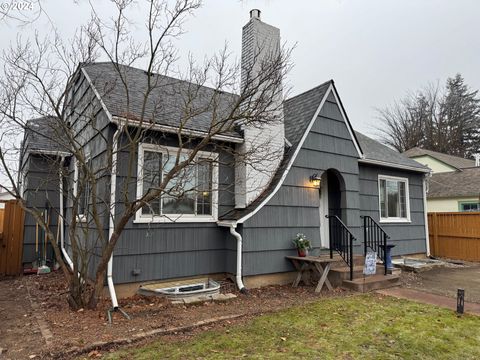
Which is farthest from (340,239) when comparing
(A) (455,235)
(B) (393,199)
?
(A) (455,235)

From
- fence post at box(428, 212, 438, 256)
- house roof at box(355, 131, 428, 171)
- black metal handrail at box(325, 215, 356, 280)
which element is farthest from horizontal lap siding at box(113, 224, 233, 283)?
fence post at box(428, 212, 438, 256)

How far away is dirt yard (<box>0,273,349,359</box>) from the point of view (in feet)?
13.1

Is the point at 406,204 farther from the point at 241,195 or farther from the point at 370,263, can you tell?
the point at 241,195

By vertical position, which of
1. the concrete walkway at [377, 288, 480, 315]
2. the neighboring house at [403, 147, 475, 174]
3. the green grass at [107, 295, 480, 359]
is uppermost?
the neighboring house at [403, 147, 475, 174]

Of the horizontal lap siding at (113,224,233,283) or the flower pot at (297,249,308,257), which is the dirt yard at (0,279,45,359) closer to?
the horizontal lap siding at (113,224,233,283)

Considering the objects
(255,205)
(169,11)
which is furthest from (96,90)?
(255,205)

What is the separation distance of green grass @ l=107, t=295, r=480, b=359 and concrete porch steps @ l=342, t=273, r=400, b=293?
104 centimetres

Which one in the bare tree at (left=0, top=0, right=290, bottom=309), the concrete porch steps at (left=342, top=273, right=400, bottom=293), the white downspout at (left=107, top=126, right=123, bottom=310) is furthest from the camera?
the concrete porch steps at (left=342, top=273, right=400, bottom=293)

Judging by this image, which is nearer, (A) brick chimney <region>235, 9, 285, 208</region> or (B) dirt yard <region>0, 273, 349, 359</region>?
(B) dirt yard <region>0, 273, 349, 359</region>

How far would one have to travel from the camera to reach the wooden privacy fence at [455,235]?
38.3 ft

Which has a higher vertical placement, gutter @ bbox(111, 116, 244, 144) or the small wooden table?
gutter @ bbox(111, 116, 244, 144)

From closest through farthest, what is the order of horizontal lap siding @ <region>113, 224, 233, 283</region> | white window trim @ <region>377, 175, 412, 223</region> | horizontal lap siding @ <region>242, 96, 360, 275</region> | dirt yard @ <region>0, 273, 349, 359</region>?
dirt yard @ <region>0, 273, 349, 359</region>, horizontal lap siding @ <region>113, 224, 233, 283</region>, horizontal lap siding @ <region>242, 96, 360, 275</region>, white window trim @ <region>377, 175, 412, 223</region>

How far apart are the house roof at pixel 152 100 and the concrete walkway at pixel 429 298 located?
4.66 m

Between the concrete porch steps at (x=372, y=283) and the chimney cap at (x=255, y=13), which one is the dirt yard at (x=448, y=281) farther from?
the chimney cap at (x=255, y=13)
